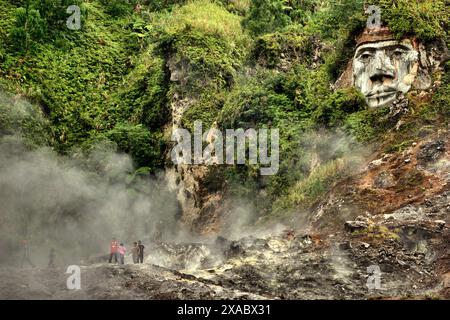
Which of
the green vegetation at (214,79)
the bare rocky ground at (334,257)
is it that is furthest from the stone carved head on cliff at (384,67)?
the bare rocky ground at (334,257)

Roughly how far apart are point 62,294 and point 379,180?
35.6 ft

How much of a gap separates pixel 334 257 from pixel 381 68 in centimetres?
1005

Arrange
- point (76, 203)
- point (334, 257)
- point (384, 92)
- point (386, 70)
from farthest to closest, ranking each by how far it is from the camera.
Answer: point (76, 203) → point (386, 70) → point (384, 92) → point (334, 257)

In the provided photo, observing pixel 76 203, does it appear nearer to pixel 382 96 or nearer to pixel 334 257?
pixel 382 96

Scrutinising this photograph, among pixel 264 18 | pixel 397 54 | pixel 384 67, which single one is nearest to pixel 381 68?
pixel 384 67

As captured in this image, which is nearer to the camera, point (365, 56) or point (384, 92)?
point (384, 92)

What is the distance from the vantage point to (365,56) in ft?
85.8

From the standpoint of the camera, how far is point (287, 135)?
2684 cm

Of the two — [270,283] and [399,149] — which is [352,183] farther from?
[270,283]

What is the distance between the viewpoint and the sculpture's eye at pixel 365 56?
26016 millimetres

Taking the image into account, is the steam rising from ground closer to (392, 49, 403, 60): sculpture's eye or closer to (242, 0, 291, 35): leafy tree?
(242, 0, 291, 35): leafy tree

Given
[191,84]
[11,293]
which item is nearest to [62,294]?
[11,293]

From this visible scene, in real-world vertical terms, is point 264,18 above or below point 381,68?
above

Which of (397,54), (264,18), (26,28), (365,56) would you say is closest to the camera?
(397,54)
